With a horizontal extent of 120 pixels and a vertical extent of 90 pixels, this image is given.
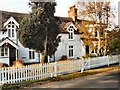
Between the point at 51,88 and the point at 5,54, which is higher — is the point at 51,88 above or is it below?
below

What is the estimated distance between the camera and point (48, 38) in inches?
910

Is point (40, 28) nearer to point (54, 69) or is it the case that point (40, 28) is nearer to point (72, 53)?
point (54, 69)

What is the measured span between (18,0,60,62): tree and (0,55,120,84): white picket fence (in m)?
3.68

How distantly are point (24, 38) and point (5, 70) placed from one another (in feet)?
25.1

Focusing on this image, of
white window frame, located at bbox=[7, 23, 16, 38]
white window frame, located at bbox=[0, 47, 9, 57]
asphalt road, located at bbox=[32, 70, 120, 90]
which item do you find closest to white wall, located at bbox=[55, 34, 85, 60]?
white window frame, located at bbox=[7, 23, 16, 38]

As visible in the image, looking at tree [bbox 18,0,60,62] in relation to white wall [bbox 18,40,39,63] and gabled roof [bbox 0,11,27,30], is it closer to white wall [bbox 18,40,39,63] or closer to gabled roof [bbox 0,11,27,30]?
white wall [bbox 18,40,39,63]

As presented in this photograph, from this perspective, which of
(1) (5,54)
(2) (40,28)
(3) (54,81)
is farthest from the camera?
(1) (5,54)

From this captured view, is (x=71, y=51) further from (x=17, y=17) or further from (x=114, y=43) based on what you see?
(x=114, y=43)

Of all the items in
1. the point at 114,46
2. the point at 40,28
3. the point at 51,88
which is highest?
the point at 40,28

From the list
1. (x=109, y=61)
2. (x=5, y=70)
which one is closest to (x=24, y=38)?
(x=5, y=70)

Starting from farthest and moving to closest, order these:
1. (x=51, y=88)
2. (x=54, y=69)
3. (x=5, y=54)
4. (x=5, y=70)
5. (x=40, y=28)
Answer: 1. (x=5, y=54)
2. (x=40, y=28)
3. (x=54, y=69)
4. (x=5, y=70)
5. (x=51, y=88)

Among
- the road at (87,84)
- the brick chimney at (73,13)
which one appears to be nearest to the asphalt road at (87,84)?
the road at (87,84)

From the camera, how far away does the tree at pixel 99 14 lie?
97.7 ft

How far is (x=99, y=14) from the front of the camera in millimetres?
29969
